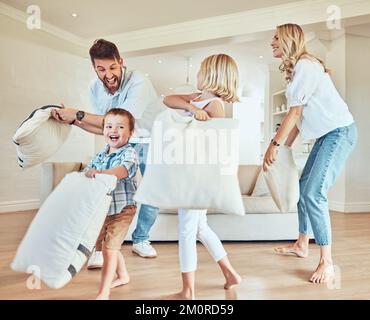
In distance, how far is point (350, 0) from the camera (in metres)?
1.31

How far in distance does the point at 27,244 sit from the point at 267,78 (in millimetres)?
1060

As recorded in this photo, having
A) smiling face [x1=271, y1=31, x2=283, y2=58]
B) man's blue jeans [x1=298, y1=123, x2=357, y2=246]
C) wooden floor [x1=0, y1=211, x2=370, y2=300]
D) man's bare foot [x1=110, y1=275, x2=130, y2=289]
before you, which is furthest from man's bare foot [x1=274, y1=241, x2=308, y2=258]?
smiling face [x1=271, y1=31, x2=283, y2=58]

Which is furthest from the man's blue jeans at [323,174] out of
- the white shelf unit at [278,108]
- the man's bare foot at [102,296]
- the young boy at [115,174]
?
the man's bare foot at [102,296]

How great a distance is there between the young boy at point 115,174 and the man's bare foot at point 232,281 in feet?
1.46

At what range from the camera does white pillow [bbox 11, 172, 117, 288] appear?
42.5 inches

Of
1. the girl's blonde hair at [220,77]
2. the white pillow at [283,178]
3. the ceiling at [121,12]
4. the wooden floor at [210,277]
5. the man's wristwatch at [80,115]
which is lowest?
the wooden floor at [210,277]

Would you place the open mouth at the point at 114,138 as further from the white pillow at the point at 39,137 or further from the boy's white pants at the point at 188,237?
the boy's white pants at the point at 188,237

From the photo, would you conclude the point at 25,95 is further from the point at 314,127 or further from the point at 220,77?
the point at 314,127

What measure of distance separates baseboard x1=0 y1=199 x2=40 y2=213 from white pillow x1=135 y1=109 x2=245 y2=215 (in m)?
0.40

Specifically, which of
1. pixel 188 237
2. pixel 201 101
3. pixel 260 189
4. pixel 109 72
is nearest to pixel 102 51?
pixel 109 72

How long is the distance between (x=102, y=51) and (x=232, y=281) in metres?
1.00

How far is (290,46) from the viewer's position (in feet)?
4.17

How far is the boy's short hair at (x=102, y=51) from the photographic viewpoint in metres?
1.18
